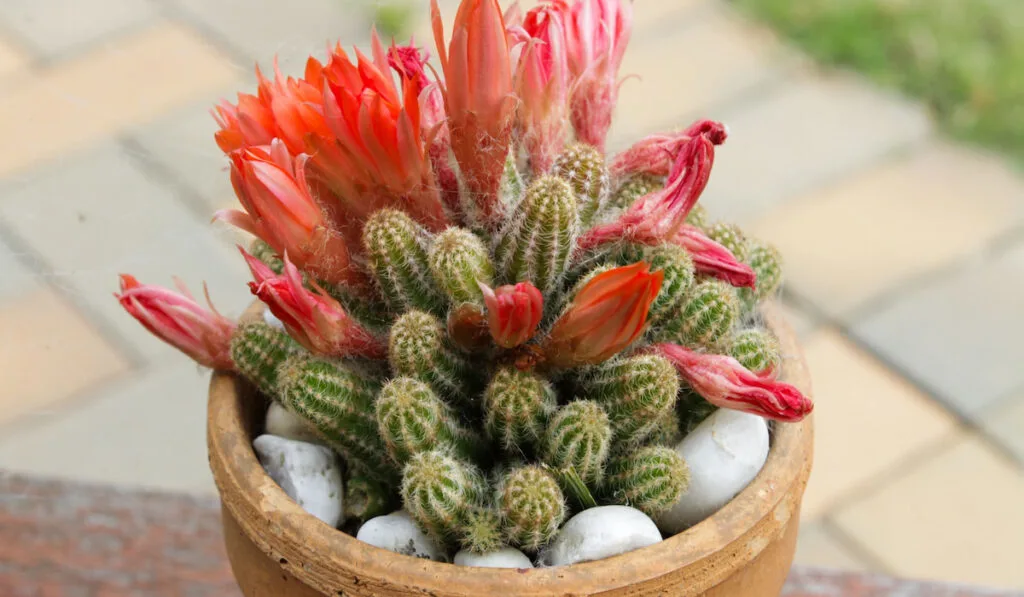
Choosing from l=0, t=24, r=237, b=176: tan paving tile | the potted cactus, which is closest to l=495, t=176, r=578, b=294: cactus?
the potted cactus

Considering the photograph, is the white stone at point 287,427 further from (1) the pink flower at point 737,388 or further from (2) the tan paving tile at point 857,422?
(2) the tan paving tile at point 857,422

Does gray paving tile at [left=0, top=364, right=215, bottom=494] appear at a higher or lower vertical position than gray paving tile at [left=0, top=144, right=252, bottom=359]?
lower

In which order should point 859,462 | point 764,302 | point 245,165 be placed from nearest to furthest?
point 245,165
point 764,302
point 859,462

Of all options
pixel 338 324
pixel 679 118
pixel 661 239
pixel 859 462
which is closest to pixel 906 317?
pixel 859 462

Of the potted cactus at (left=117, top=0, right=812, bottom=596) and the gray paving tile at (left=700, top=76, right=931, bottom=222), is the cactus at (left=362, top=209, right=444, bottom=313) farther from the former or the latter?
the gray paving tile at (left=700, top=76, right=931, bottom=222)

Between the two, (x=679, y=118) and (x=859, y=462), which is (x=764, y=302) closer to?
(x=859, y=462)

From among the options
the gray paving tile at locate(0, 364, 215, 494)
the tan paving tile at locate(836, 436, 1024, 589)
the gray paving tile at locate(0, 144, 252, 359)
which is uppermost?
the gray paving tile at locate(0, 144, 252, 359)

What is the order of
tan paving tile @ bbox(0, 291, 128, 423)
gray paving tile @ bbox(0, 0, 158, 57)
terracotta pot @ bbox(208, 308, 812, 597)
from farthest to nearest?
gray paving tile @ bbox(0, 0, 158, 57) → tan paving tile @ bbox(0, 291, 128, 423) → terracotta pot @ bbox(208, 308, 812, 597)
